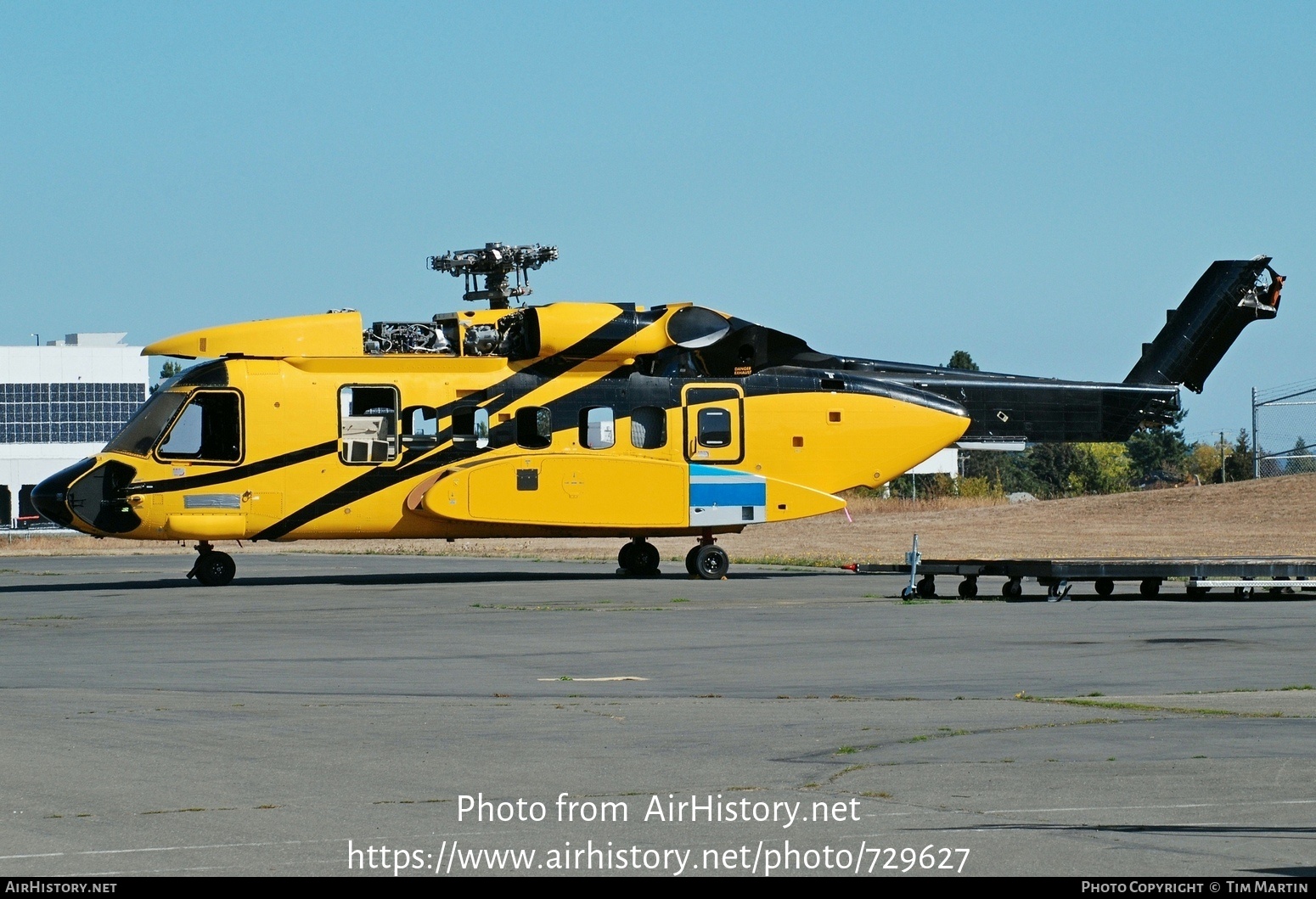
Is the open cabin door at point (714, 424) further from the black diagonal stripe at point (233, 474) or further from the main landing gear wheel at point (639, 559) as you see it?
the black diagonal stripe at point (233, 474)

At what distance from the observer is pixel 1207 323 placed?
30.7m

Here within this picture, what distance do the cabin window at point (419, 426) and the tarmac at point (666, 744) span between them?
673 cm

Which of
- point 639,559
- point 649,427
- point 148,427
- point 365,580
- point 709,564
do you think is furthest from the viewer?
point 639,559

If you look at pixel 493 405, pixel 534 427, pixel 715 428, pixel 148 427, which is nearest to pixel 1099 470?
pixel 715 428

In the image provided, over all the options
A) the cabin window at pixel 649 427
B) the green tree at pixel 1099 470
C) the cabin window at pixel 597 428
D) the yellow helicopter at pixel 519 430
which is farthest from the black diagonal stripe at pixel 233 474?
the green tree at pixel 1099 470

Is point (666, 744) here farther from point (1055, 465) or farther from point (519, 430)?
point (1055, 465)

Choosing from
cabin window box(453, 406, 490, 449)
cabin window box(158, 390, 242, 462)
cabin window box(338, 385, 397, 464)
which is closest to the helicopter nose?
cabin window box(158, 390, 242, 462)

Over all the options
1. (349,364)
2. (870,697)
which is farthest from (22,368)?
(870,697)

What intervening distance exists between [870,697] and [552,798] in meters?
4.52

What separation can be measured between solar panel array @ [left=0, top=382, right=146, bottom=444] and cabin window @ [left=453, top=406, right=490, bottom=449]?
69728 mm

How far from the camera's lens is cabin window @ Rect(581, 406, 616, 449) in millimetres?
26969

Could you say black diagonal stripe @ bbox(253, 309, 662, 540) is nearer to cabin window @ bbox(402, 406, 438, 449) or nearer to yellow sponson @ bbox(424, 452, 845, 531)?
cabin window @ bbox(402, 406, 438, 449)

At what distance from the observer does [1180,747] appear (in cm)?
946

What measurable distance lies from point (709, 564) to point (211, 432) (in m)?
8.43
